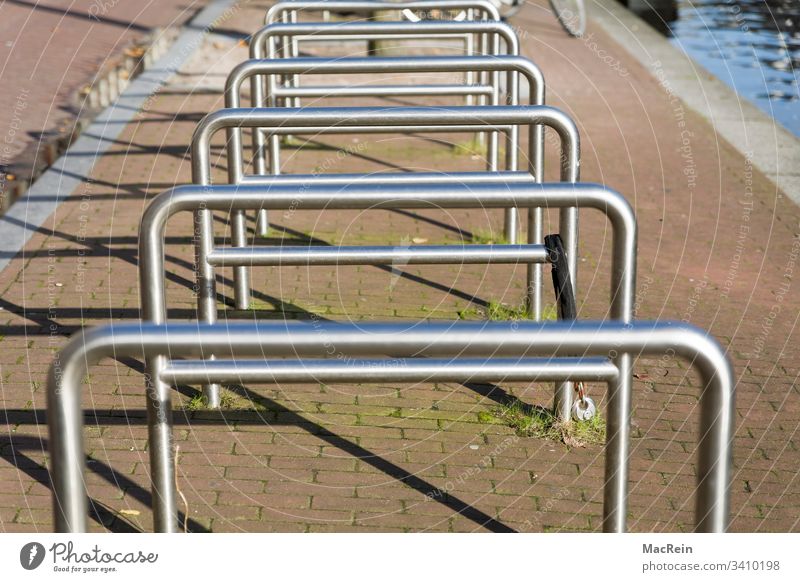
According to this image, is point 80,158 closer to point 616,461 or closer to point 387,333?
point 616,461

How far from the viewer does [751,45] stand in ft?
52.5

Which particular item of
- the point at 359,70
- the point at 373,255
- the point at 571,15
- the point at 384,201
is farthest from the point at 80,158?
the point at 571,15

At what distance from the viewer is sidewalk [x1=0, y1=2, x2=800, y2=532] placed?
Result: 404cm

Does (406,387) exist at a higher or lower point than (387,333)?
lower

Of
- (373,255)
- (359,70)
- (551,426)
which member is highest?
(359,70)

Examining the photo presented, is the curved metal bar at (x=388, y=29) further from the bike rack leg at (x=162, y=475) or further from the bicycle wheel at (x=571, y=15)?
the bicycle wheel at (x=571, y=15)

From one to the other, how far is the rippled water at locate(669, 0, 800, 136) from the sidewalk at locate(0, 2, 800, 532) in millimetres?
3035

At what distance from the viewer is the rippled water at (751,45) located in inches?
483

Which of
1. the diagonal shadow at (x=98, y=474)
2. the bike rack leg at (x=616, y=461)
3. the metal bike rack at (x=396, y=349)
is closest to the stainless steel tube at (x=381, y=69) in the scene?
the diagonal shadow at (x=98, y=474)

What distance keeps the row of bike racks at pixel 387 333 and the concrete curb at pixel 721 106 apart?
3878mm

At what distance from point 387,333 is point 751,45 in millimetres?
14581

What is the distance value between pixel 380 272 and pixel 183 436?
2.14 meters

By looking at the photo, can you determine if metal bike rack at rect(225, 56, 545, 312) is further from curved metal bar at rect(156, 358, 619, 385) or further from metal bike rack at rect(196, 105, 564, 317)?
curved metal bar at rect(156, 358, 619, 385)
